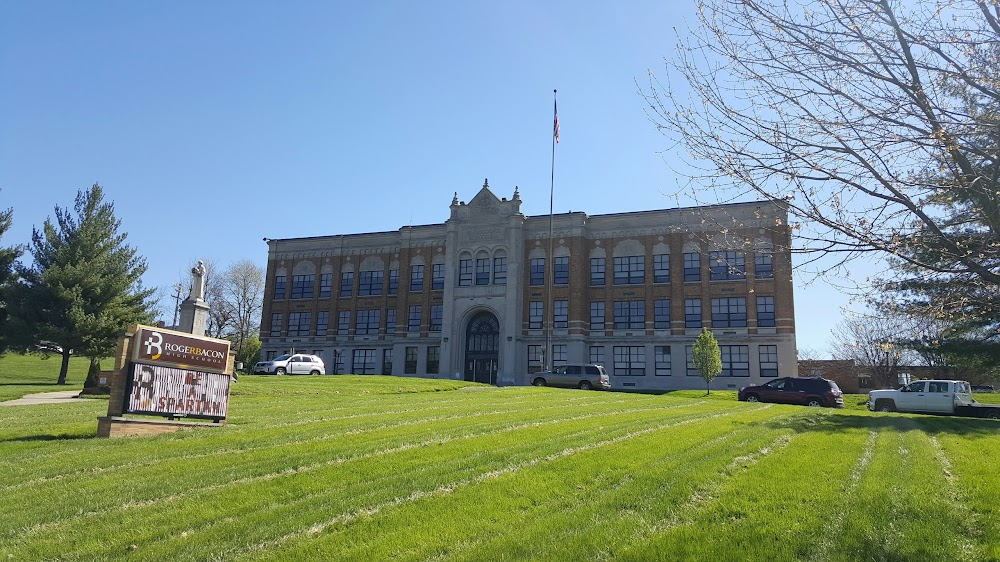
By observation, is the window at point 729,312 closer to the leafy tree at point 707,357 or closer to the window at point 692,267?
the window at point 692,267

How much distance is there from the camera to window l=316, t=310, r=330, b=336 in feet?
174

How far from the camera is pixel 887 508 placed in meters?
6.39

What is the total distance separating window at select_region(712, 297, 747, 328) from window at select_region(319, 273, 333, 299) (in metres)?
30.5

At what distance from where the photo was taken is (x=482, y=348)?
4762cm

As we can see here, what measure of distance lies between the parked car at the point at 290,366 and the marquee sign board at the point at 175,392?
28106 mm

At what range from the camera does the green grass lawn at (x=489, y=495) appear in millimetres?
5238

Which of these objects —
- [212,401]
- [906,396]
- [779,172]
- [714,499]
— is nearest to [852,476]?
[714,499]

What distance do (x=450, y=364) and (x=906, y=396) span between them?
95.4 ft

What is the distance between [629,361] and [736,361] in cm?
692

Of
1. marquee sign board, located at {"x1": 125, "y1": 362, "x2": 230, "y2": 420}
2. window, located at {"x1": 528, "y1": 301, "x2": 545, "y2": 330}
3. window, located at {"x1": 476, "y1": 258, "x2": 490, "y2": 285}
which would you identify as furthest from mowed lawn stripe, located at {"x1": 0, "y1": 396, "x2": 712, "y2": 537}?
window, located at {"x1": 476, "y1": 258, "x2": 490, "y2": 285}

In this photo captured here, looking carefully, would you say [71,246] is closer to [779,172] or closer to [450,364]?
[450,364]

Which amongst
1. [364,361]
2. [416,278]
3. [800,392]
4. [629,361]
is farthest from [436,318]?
[800,392]

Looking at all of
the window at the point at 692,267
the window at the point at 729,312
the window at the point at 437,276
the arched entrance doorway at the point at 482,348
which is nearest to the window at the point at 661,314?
the window at the point at 692,267

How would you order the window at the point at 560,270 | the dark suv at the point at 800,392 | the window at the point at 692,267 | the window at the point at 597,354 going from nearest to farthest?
1. the dark suv at the point at 800,392
2. the window at the point at 692,267
3. the window at the point at 597,354
4. the window at the point at 560,270
